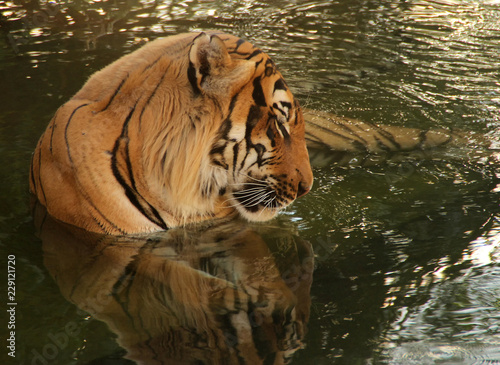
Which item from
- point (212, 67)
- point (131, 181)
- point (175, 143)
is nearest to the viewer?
point (212, 67)

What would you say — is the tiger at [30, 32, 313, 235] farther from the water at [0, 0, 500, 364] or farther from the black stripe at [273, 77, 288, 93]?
the water at [0, 0, 500, 364]

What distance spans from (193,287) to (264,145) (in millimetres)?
575

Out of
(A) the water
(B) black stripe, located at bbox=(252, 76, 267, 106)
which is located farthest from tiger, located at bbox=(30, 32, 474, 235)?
(A) the water

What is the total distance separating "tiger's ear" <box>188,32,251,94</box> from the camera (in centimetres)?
208

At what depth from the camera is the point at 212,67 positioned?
212cm

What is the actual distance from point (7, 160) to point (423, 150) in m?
2.09

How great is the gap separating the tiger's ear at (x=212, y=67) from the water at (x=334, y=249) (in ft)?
2.06

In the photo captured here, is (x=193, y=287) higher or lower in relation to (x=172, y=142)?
lower

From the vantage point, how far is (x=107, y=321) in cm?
193

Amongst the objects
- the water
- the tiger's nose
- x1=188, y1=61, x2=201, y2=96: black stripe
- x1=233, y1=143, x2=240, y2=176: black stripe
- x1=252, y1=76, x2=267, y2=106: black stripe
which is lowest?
the water

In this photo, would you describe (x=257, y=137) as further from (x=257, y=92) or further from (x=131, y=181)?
(x=131, y=181)

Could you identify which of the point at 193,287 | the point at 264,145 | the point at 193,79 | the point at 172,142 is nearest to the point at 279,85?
the point at 264,145

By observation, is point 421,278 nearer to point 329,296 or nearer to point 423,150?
point 329,296

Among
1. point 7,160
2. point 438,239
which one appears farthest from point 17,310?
point 438,239
